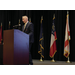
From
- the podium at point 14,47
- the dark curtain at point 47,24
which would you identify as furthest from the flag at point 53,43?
the podium at point 14,47

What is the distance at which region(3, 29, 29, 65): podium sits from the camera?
7.24 feet

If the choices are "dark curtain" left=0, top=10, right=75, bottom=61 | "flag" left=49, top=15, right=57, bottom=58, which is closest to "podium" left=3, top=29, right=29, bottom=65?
"flag" left=49, top=15, right=57, bottom=58

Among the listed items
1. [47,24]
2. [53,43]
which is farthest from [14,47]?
[47,24]

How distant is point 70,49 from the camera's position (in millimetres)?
4883

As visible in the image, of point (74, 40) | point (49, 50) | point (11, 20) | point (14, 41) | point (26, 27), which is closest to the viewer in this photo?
point (14, 41)

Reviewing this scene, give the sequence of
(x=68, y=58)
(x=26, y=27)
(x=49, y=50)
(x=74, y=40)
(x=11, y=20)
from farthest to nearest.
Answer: (x=11, y=20) → (x=49, y=50) → (x=74, y=40) → (x=68, y=58) → (x=26, y=27)

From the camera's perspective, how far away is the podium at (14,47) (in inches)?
86.9

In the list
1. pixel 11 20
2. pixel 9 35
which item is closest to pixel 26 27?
pixel 9 35

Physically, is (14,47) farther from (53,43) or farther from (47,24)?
(47,24)

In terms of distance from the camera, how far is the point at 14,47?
2209 millimetres

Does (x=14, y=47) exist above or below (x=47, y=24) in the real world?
below

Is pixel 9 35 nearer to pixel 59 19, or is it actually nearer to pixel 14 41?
pixel 14 41

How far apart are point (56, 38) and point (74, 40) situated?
2.58 ft

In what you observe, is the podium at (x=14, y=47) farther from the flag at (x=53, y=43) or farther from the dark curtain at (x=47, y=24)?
the dark curtain at (x=47, y=24)
